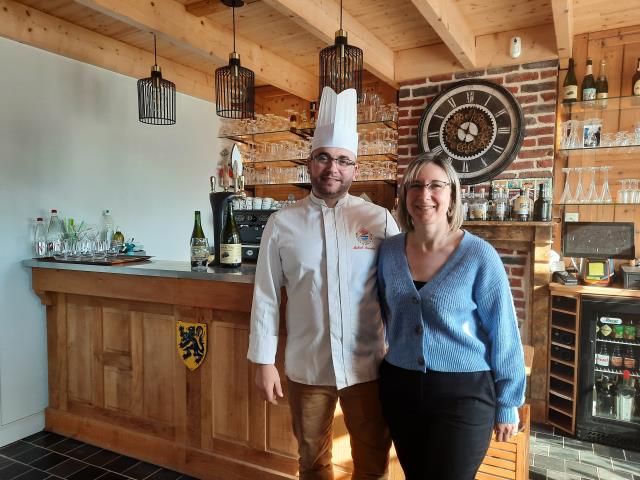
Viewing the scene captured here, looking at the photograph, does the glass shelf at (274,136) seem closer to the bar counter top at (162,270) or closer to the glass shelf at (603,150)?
the glass shelf at (603,150)

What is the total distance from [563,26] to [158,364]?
2.94m

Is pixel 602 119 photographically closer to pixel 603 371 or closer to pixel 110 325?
pixel 603 371

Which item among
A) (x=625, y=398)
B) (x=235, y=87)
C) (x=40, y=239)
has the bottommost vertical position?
(x=625, y=398)

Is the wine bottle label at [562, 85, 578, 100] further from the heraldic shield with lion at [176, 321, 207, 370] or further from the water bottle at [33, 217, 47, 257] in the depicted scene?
the water bottle at [33, 217, 47, 257]

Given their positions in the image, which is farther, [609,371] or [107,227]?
[107,227]

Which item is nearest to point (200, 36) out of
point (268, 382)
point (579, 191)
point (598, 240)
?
point (268, 382)

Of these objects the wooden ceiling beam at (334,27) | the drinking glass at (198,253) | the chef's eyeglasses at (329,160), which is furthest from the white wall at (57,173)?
the chef's eyeglasses at (329,160)

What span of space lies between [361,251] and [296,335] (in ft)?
1.25

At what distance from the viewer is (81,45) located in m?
3.24

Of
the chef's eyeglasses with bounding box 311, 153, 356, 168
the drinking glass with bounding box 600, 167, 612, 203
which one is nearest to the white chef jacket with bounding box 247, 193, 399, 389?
the chef's eyeglasses with bounding box 311, 153, 356, 168

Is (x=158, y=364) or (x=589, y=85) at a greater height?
(x=589, y=85)

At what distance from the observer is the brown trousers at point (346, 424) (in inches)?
→ 61.2

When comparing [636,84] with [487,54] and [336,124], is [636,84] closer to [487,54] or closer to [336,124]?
[487,54]

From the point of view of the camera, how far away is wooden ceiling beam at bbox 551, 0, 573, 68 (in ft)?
7.75
